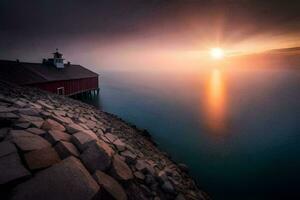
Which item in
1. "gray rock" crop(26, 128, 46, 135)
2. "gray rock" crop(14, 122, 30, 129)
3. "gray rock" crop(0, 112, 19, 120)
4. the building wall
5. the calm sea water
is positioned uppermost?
the building wall

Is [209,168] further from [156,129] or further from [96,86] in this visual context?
[96,86]

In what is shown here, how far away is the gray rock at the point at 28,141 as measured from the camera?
3.19 m

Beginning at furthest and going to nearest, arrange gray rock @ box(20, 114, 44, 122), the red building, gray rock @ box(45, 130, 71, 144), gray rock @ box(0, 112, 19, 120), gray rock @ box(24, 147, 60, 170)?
1. the red building
2. gray rock @ box(20, 114, 44, 122)
3. gray rock @ box(0, 112, 19, 120)
4. gray rock @ box(45, 130, 71, 144)
5. gray rock @ box(24, 147, 60, 170)

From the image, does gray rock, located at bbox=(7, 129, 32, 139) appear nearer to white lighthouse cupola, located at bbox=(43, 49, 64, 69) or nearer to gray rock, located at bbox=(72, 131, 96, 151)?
gray rock, located at bbox=(72, 131, 96, 151)

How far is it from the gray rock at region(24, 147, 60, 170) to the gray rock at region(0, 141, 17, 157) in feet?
0.88

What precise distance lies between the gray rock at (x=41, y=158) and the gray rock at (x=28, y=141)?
0.48ft

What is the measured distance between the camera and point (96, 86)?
4100 cm

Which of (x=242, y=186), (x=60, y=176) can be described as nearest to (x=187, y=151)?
(x=242, y=186)

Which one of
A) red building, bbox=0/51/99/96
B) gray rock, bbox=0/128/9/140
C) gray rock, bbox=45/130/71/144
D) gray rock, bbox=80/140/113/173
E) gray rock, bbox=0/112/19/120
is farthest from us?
red building, bbox=0/51/99/96

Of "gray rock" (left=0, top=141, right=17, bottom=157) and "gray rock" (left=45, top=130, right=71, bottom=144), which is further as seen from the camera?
"gray rock" (left=45, top=130, right=71, bottom=144)

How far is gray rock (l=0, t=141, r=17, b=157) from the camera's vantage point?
9.43ft

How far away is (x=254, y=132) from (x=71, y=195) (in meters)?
24.8

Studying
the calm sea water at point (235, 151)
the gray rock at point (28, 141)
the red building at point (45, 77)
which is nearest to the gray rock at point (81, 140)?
the gray rock at point (28, 141)

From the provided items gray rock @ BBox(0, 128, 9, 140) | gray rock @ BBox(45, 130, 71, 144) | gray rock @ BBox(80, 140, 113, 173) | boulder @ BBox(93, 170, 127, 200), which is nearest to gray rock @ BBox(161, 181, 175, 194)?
boulder @ BBox(93, 170, 127, 200)
